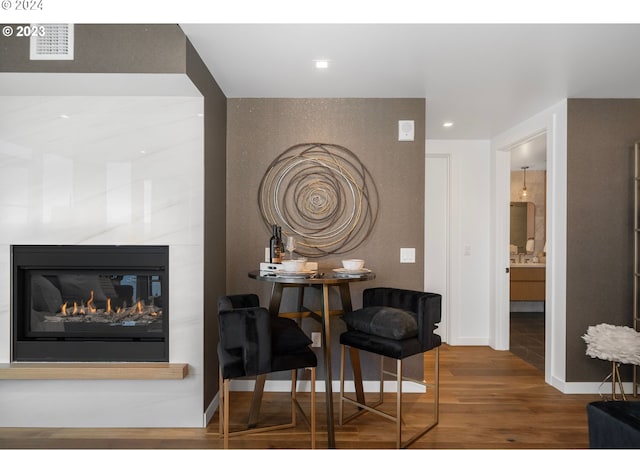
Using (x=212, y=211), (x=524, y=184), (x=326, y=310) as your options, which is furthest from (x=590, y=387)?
(x=524, y=184)

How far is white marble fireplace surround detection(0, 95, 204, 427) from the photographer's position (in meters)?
2.68

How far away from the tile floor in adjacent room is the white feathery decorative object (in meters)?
0.93

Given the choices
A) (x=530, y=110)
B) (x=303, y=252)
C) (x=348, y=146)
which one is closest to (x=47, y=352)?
(x=303, y=252)

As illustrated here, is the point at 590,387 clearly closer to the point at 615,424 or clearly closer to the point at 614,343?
the point at 614,343

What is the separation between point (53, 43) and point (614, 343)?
404 centimetres

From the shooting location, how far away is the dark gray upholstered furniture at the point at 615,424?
158cm

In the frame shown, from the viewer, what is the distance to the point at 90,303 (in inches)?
110

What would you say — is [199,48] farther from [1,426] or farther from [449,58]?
[1,426]

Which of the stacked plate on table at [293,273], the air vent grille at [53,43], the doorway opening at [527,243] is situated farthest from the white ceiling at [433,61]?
the doorway opening at [527,243]

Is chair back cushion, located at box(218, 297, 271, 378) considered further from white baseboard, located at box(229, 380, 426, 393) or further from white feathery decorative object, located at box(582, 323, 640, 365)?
white feathery decorative object, located at box(582, 323, 640, 365)

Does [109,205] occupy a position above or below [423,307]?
above

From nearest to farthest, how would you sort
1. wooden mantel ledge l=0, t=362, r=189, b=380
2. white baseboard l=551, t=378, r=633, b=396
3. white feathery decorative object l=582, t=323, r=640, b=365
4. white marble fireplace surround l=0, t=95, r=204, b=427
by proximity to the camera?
wooden mantel ledge l=0, t=362, r=189, b=380 < white marble fireplace surround l=0, t=95, r=204, b=427 < white feathery decorative object l=582, t=323, r=640, b=365 < white baseboard l=551, t=378, r=633, b=396

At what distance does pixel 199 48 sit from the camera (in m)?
2.40

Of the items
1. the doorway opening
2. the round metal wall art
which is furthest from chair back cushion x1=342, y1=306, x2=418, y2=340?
the doorway opening
